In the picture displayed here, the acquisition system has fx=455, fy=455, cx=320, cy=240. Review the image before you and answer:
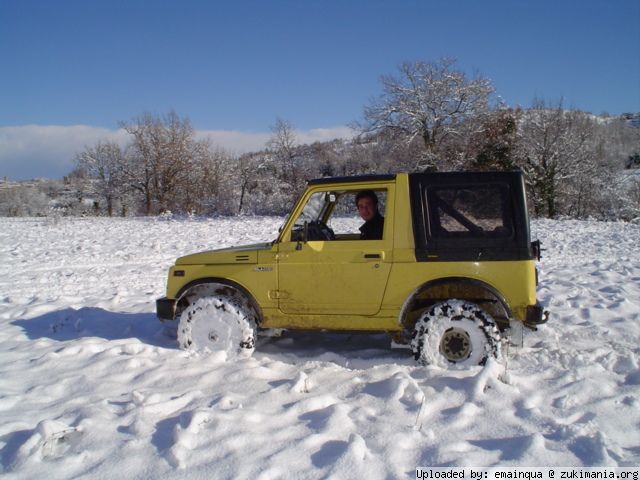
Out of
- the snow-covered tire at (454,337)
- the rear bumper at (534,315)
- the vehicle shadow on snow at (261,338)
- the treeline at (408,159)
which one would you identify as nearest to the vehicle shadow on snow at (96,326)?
the vehicle shadow on snow at (261,338)

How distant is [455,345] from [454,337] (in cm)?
8

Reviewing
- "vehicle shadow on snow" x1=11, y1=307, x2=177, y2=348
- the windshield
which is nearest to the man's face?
the windshield

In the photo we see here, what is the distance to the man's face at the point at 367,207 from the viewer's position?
4.84 meters

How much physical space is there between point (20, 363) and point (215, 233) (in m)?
11.9

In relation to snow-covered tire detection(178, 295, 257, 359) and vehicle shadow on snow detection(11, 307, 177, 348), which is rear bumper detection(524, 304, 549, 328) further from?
vehicle shadow on snow detection(11, 307, 177, 348)

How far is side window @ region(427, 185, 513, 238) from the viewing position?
14.0 ft

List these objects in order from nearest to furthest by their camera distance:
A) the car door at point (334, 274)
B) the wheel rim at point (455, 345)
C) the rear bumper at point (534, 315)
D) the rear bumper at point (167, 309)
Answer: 1. the rear bumper at point (534, 315)
2. the wheel rim at point (455, 345)
3. the car door at point (334, 274)
4. the rear bumper at point (167, 309)

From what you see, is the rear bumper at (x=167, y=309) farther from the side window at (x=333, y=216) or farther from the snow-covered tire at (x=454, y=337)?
the snow-covered tire at (x=454, y=337)

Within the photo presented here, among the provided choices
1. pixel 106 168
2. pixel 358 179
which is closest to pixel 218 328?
pixel 358 179

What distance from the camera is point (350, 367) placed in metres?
4.57

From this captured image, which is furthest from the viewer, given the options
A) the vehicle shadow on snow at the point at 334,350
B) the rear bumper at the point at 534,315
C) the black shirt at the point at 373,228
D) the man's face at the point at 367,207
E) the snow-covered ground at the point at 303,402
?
→ the man's face at the point at 367,207

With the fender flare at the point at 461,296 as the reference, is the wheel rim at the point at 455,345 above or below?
below

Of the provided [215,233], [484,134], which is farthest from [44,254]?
[484,134]

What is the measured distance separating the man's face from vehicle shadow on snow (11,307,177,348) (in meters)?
2.63
